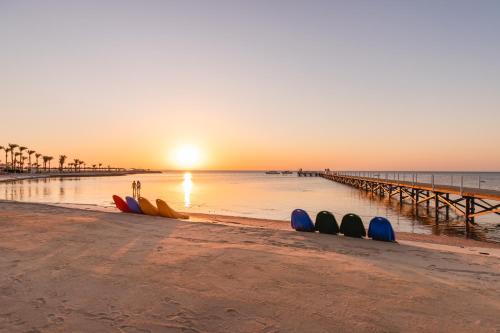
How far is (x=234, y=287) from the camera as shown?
212 inches

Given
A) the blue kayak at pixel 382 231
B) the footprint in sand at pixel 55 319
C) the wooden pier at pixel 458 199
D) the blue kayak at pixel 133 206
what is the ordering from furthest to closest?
the wooden pier at pixel 458 199
the blue kayak at pixel 133 206
the blue kayak at pixel 382 231
the footprint in sand at pixel 55 319

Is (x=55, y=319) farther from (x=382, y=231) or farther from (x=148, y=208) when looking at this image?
(x=148, y=208)

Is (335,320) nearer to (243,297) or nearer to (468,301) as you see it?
(243,297)

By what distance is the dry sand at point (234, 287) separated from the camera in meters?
4.19

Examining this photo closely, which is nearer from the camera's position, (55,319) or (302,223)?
(55,319)

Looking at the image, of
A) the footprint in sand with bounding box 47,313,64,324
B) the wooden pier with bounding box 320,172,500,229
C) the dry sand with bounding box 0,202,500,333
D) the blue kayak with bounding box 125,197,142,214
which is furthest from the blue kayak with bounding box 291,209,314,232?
the wooden pier with bounding box 320,172,500,229

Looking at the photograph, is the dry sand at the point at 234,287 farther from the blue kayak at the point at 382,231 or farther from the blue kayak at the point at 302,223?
the blue kayak at the point at 302,223

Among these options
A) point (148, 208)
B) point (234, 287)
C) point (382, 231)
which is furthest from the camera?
point (148, 208)

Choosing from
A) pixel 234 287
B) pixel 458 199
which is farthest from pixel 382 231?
pixel 458 199

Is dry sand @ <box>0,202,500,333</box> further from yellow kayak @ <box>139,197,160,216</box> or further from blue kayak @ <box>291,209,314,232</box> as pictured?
yellow kayak @ <box>139,197,160,216</box>

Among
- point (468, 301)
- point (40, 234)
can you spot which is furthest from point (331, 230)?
point (40, 234)

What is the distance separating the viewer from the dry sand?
419cm

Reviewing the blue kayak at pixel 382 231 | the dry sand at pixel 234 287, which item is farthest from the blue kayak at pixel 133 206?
the blue kayak at pixel 382 231

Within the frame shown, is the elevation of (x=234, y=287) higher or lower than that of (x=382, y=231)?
higher
